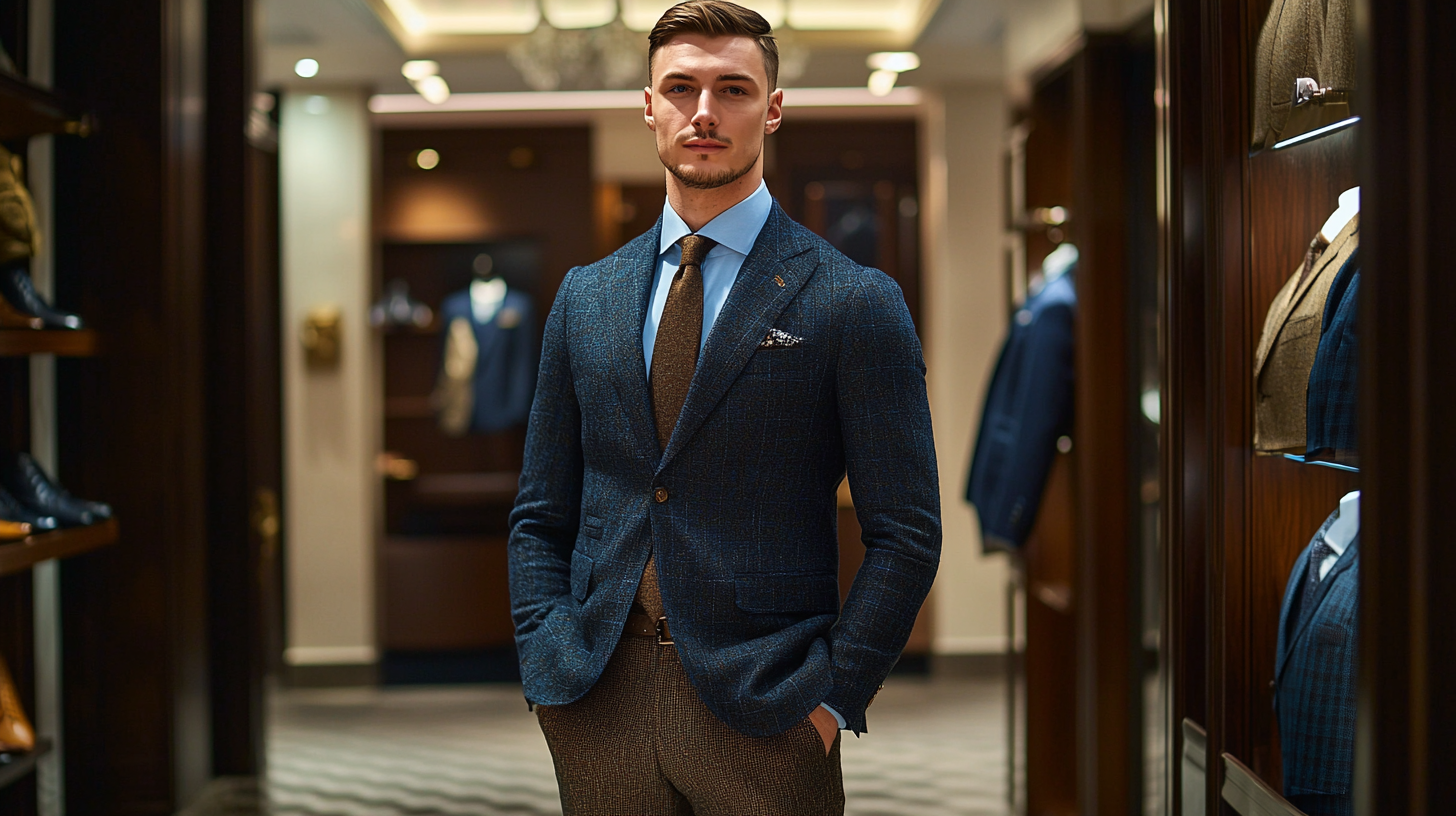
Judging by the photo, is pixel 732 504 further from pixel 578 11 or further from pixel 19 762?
pixel 578 11

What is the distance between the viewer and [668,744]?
1.30 meters

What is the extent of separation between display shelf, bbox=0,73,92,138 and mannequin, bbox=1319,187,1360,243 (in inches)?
86.4

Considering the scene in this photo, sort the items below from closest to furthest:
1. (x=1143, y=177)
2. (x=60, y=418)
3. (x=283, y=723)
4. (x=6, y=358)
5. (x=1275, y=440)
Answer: (x=1275, y=440) < (x=6, y=358) < (x=60, y=418) < (x=1143, y=177) < (x=283, y=723)

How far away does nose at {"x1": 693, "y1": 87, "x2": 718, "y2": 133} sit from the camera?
50.1 inches

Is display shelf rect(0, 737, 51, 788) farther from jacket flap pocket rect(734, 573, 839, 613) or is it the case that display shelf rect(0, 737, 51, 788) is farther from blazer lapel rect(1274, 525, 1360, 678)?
blazer lapel rect(1274, 525, 1360, 678)

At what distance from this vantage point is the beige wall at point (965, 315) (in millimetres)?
5293

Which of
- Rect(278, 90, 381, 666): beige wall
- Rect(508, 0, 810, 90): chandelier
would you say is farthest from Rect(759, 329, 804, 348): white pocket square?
Rect(278, 90, 381, 666): beige wall

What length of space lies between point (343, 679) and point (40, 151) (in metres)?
3.25

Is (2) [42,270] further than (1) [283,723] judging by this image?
No

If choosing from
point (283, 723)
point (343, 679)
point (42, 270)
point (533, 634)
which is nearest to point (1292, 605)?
point (533, 634)

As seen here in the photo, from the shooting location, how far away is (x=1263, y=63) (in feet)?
5.23

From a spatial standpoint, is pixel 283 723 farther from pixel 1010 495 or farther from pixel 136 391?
pixel 1010 495

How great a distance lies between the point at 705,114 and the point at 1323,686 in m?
1.06

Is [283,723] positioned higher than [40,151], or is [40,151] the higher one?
[40,151]
